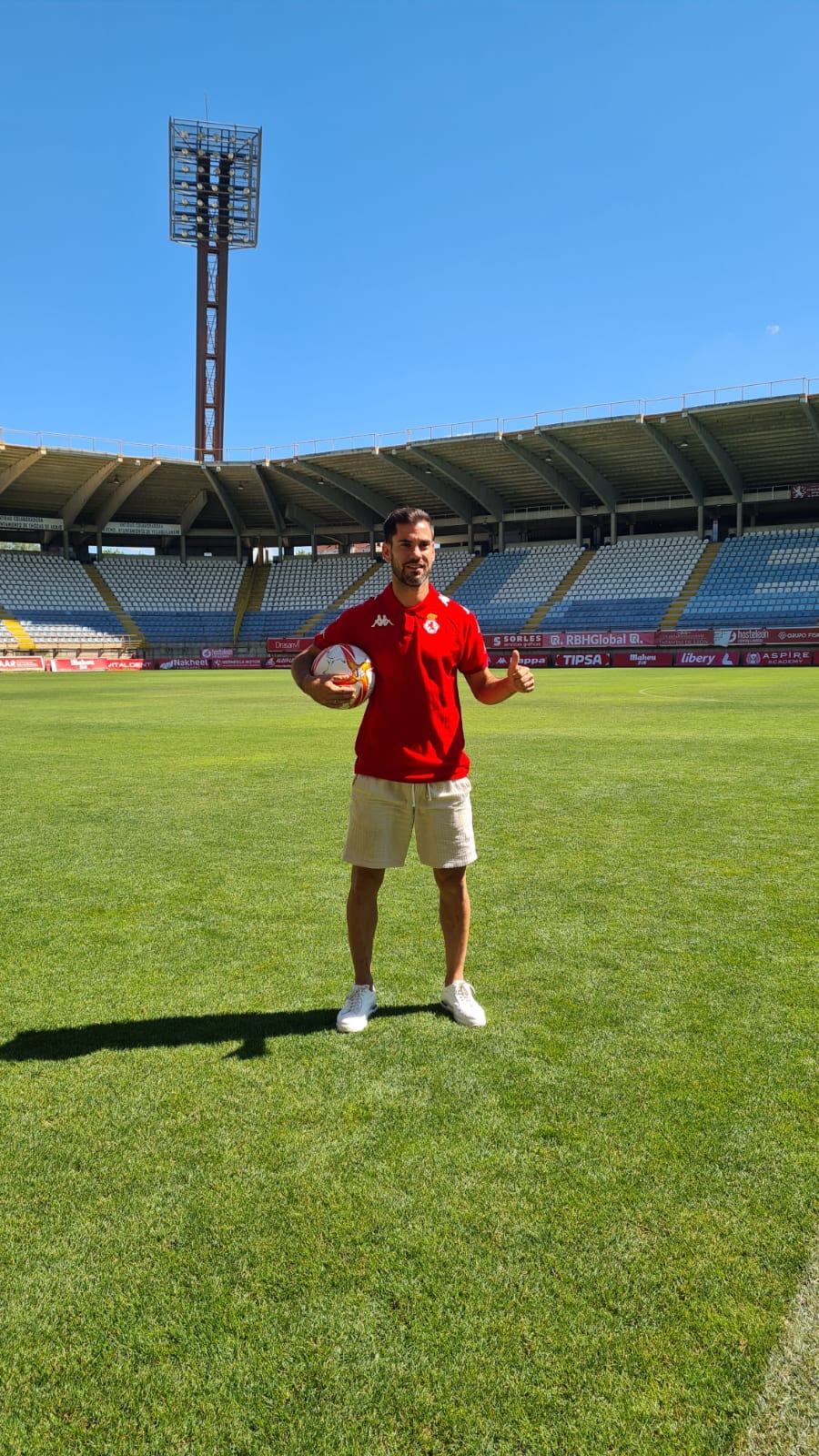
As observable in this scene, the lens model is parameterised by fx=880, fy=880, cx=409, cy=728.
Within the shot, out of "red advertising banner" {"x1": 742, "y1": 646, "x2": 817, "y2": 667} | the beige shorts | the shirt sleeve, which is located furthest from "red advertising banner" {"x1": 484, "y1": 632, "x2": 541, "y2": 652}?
the beige shorts

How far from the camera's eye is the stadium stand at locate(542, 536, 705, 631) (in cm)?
4712

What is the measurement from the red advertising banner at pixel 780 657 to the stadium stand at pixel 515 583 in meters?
13.8

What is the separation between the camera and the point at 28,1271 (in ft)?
7.79

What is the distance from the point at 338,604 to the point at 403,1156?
55.4 metres

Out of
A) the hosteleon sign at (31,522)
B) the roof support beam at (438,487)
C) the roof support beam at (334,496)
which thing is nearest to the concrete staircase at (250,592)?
the roof support beam at (334,496)

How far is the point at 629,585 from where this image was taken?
162 ft

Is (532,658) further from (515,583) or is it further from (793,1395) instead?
(793,1395)

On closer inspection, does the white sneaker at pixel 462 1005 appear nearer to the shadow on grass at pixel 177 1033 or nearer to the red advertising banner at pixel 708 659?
the shadow on grass at pixel 177 1033

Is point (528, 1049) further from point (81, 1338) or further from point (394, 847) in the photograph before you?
point (81, 1338)

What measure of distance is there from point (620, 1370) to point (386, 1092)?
4.61 ft

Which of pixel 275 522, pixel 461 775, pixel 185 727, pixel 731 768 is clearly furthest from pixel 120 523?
pixel 461 775

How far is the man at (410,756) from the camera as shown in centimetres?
392

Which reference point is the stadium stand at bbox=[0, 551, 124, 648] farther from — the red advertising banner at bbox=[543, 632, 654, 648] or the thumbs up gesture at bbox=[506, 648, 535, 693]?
the thumbs up gesture at bbox=[506, 648, 535, 693]

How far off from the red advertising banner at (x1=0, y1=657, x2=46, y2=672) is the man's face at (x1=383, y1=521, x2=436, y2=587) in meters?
47.2
